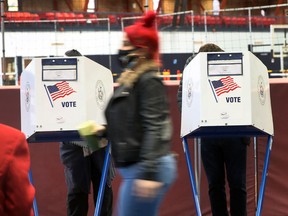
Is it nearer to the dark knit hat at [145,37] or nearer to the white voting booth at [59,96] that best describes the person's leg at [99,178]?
the white voting booth at [59,96]

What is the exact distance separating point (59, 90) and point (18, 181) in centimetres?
236

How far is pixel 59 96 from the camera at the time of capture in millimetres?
3961

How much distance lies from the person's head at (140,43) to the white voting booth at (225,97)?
56.7 inches

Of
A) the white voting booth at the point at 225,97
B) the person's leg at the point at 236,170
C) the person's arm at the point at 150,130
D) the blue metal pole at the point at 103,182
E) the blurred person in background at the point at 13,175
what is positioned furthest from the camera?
the person's leg at the point at 236,170

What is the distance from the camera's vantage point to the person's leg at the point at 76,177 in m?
4.28

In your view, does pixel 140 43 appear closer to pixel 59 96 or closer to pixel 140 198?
pixel 140 198

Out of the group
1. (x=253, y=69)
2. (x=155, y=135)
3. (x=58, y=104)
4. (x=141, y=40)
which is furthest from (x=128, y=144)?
(x=253, y=69)

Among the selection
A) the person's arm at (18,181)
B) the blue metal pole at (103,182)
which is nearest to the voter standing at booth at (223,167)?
the blue metal pole at (103,182)

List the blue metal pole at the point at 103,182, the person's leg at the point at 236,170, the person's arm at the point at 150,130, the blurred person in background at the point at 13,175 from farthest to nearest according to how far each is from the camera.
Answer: the person's leg at the point at 236,170, the blue metal pole at the point at 103,182, the person's arm at the point at 150,130, the blurred person in background at the point at 13,175

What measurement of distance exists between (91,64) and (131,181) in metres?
1.79

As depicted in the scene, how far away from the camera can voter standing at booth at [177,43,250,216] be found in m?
4.26

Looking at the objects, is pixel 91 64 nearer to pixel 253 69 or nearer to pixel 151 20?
pixel 253 69

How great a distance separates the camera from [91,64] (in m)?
Answer: 4.05

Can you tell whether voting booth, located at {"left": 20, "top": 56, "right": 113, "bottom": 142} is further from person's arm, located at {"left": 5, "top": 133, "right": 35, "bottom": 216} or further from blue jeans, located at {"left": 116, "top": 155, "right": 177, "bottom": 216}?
person's arm, located at {"left": 5, "top": 133, "right": 35, "bottom": 216}
